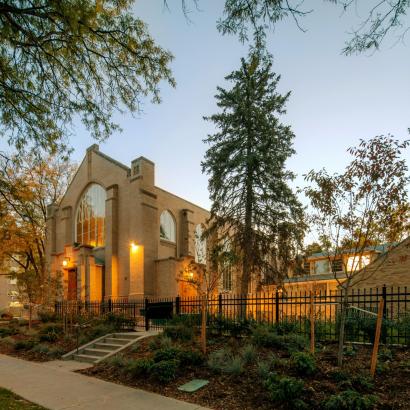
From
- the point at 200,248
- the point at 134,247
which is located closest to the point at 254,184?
the point at 200,248

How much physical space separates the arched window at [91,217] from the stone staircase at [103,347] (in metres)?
16.4

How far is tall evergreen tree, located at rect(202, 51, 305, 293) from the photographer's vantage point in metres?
20.3

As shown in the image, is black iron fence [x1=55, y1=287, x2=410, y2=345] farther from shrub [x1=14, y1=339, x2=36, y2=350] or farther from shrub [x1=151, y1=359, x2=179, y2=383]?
shrub [x1=151, y1=359, x2=179, y2=383]

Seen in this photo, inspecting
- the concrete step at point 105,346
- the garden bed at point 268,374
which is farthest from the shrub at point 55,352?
the garden bed at point 268,374

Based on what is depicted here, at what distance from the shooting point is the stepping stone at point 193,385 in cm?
738

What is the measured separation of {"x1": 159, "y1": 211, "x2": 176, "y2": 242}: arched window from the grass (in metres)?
21.0

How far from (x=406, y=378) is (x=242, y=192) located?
15.1 m

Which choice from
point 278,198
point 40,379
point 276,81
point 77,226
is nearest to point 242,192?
point 278,198

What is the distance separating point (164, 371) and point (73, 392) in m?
1.99

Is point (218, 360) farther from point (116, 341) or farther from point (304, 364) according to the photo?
point (116, 341)

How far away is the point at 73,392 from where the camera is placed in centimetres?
777

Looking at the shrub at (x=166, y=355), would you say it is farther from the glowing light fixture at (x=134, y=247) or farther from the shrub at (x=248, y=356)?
the glowing light fixture at (x=134, y=247)

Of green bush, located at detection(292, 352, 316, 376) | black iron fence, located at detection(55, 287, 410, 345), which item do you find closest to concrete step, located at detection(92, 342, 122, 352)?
black iron fence, located at detection(55, 287, 410, 345)

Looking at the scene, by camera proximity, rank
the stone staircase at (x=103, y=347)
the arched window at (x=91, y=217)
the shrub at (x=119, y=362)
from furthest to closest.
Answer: the arched window at (x=91, y=217)
the stone staircase at (x=103, y=347)
the shrub at (x=119, y=362)
